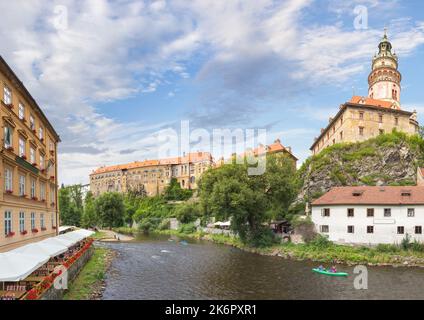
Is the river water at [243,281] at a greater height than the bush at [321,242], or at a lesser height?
lesser

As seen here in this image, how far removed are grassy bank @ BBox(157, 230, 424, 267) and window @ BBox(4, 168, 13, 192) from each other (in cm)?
2879

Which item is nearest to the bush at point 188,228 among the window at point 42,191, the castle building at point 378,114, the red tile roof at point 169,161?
the castle building at point 378,114

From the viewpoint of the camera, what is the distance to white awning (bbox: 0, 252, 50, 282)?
14523mm

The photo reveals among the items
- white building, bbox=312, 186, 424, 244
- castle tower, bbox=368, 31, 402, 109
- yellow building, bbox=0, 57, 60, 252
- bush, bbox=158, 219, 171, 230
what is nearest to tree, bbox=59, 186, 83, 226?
bush, bbox=158, 219, 171, 230

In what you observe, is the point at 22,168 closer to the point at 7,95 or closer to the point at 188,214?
the point at 7,95

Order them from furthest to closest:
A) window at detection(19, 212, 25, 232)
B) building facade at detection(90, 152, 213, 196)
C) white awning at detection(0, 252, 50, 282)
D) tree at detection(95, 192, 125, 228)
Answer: building facade at detection(90, 152, 213, 196), tree at detection(95, 192, 125, 228), window at detection(19, 212, 25, 232), white awning at detection(0, 252, 50, 282)

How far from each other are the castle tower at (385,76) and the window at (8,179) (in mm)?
73813

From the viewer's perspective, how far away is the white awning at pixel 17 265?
572 inches

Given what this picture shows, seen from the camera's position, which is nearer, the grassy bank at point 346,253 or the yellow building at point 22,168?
the yellow building at point 22,168

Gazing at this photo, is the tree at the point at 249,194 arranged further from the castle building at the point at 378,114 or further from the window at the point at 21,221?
the window at the point at 21,221

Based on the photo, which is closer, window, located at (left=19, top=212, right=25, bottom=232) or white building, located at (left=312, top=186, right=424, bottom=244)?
window, located at (left=19, top=212, right=25, bottom=232)

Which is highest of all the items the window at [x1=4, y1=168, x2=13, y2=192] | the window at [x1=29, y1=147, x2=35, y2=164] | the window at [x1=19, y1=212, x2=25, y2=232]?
the window at [x1=29, y1=147, x2=35, y2=164]

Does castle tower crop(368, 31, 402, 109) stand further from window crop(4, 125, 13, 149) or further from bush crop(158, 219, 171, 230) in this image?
window crop(4, 125, 13, 149)
